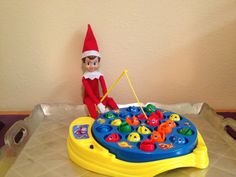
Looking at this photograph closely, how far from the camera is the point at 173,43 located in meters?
0.67

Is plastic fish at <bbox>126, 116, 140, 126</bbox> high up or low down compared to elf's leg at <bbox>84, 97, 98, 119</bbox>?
up

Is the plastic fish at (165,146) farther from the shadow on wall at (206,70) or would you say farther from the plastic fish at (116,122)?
the shadow on wall at (206,70)

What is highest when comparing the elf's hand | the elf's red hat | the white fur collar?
the elf's red hat

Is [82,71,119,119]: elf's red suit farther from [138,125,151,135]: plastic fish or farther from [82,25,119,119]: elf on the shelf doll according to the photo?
[138,125,151,135]: plastic fish

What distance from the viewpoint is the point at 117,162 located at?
1.40ft

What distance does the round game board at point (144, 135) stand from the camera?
0.42 metres

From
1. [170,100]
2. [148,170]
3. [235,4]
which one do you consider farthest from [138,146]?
[235,4]

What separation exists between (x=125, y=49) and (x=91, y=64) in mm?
106

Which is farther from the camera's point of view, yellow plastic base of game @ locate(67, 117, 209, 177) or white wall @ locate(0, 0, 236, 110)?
white wall @ locate(0, 0, 236, 110)

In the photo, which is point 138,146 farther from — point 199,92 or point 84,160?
point 199,92

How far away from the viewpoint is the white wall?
0.64 m

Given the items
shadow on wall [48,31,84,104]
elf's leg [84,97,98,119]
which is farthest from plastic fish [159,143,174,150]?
shadow on wall [48,31,84,104]

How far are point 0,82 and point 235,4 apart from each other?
0.65m

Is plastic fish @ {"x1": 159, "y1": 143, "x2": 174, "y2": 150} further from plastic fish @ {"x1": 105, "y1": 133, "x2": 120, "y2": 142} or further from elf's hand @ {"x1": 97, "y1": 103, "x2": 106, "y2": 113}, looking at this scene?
elf's hand @ {"x1": 97, "y1": 103, "x2": 106, "y2": 113}
